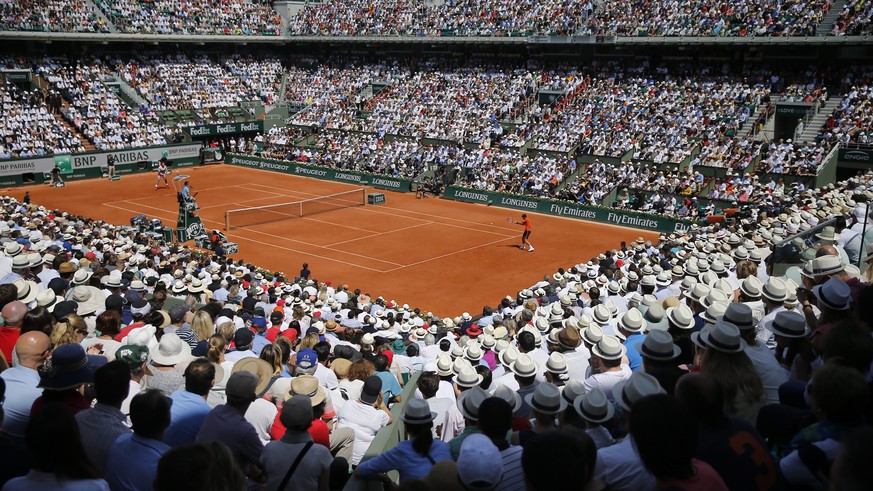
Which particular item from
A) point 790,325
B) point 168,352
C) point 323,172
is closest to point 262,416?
A: point 168,352

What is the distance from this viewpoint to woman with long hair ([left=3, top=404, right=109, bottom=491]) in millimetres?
4184

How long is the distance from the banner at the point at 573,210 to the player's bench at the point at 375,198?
13.7ft

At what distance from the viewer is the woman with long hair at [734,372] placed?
216 inches

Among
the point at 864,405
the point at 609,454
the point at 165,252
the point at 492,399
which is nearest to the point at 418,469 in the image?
the point at 492,399

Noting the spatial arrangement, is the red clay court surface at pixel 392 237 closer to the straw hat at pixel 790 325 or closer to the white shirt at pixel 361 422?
the white shirt at pixel 361 422

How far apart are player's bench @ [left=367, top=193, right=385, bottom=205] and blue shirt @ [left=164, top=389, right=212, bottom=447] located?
35.6 m

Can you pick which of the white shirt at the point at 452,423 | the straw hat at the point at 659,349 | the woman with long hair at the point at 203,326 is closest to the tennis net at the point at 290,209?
the woman with long hair at the point at 203,326

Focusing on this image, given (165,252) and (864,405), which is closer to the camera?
(864,405)

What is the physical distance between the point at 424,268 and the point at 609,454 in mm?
24046

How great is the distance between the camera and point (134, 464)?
15.9 ft

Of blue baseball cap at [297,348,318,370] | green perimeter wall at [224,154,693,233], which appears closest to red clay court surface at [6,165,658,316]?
green perimeter wall at [224,154,693,233]

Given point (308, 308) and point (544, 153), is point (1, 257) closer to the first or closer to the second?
point (308, 308)

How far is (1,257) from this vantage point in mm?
13445

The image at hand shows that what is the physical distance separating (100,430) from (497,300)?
19.6 metres
